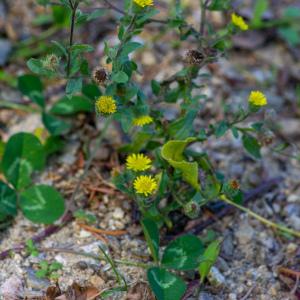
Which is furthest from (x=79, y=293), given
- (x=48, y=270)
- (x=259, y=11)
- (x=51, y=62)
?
(x=259, y=11)

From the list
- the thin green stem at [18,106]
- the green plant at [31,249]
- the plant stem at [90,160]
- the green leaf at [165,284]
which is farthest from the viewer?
the thin green stem at [18,106]

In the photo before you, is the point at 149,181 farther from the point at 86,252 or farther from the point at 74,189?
the point at 74,189

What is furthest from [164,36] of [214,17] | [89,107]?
[89,107]

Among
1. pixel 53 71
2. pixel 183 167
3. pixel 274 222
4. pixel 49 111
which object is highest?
pixel 53 71

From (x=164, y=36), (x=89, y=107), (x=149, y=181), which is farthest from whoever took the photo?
(x=164, y=36)

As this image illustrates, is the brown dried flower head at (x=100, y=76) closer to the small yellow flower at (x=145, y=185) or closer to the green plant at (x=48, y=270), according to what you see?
the small yellow flower at (x=145, y=185)

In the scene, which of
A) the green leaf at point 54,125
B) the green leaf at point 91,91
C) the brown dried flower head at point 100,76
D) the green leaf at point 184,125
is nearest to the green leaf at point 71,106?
the green leaf at point 54,125
